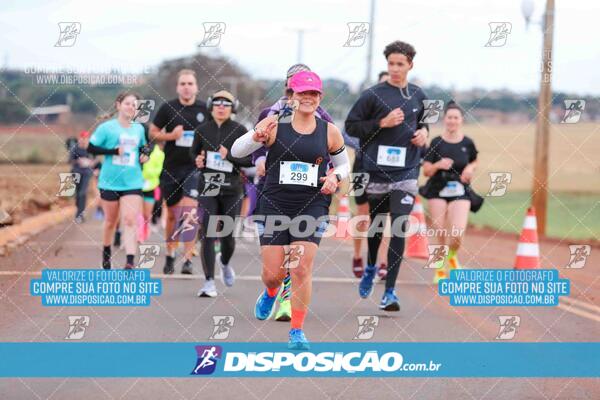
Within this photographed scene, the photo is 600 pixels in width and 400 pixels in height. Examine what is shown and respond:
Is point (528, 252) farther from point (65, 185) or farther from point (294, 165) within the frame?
point (294, 165)

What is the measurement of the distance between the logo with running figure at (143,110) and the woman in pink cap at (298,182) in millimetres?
2505

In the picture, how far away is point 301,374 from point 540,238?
49.8ft

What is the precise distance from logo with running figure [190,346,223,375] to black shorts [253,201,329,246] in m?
1.52

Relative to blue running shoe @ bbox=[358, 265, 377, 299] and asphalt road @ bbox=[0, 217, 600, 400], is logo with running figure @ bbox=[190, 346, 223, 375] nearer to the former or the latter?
asphalt road @ bbox=[0, 217, 600, 400]

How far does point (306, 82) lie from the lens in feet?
29.3

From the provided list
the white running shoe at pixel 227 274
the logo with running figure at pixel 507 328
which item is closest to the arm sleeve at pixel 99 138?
the white running shoe at pixel 227 274

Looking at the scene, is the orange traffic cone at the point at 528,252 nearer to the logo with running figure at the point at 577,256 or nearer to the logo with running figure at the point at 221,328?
the logo with running figure at the point at 577,256

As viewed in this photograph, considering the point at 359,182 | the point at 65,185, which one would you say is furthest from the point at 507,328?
the point at 65,185

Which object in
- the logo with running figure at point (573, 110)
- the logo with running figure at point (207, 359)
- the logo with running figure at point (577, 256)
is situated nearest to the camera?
the logo with running figure at point (207, 359)

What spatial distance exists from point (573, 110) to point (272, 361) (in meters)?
4.00

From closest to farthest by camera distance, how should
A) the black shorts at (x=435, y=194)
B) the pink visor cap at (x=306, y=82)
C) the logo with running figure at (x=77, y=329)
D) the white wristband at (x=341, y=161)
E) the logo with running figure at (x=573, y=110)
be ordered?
the pink visor cap at (x=306, y=82) < the white wristband at (x=341, y=161) < the logo with running figure at (x=77, y=329) < the logo with running figure at (x=573, y=110) < the black shorts at (x=435, y=194)

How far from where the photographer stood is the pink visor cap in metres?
8.95

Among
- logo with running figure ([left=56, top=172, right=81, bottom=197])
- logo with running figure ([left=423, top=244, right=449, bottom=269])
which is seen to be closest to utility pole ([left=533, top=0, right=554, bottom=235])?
logo with running figure ([left=423, top=244, right=449, bottom=269])

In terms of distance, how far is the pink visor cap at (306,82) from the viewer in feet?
29.3
